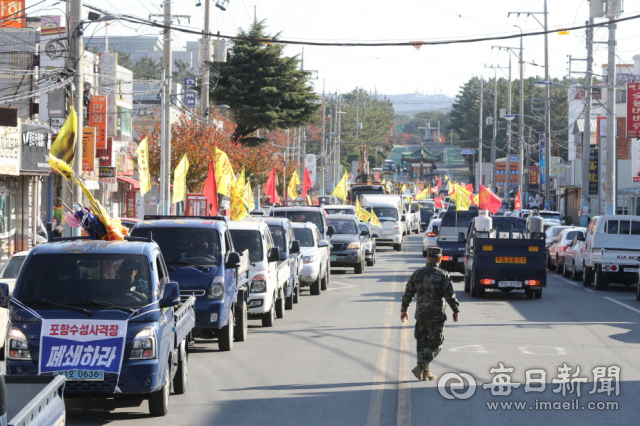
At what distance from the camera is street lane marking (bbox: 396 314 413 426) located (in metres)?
9.01

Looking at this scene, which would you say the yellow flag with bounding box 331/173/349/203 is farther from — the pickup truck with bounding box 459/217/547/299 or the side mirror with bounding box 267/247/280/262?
the side mirror with bounding box 267/247/280/262

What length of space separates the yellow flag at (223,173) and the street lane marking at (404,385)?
13.3 m

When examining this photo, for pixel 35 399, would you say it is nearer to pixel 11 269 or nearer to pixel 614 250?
pixel 11 269

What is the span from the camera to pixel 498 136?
13562 cm

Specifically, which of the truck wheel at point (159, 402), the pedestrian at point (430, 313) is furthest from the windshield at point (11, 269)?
the pedestrian at point (430, 313)

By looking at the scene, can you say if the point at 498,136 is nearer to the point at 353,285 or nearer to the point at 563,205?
the point at 563,205

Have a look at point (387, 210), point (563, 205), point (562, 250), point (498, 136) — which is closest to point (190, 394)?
point (562, 250)

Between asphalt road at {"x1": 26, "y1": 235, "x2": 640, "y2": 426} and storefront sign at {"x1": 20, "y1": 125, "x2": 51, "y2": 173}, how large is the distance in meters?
16.2

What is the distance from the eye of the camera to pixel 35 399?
18.0 feet

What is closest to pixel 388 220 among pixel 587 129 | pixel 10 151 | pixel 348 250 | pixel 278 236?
pixel 587 129

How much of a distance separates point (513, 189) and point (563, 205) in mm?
32122

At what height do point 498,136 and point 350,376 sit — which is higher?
point 498,136

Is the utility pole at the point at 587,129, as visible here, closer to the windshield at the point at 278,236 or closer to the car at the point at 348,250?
the car at the point at 348,250

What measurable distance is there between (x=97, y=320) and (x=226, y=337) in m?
4.80
